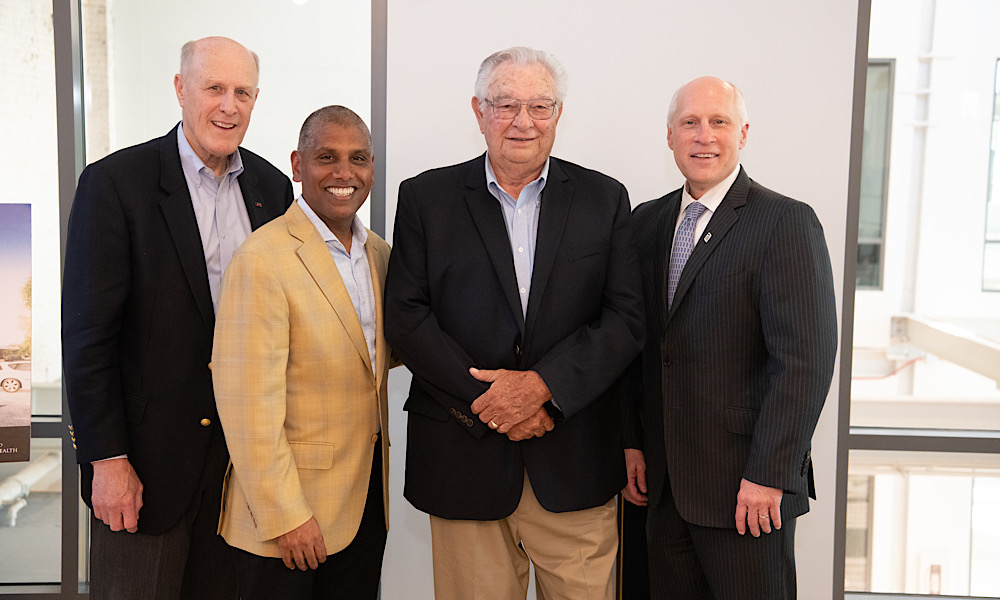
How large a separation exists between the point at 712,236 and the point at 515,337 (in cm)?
64

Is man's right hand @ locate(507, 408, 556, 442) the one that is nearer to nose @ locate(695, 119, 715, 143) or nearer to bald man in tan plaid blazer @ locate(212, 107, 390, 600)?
bald man in tan plaid blazer @ locate(212, 107, 390, 600)

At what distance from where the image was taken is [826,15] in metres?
2.73

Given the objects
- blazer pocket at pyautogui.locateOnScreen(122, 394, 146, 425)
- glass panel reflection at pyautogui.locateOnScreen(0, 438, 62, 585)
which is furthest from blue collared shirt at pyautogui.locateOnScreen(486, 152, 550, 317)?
glass panel reflection at pyautogui.locateOnScreen(0, 438, 62, 585)

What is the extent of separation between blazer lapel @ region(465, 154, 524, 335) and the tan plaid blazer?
39cm

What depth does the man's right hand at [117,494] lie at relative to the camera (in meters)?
1.86

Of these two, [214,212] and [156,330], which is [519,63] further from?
[156,330]

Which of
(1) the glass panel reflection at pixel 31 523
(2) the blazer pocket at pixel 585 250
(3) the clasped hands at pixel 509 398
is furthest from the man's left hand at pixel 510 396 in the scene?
(1) the glass panel reflection at pixel 31 523

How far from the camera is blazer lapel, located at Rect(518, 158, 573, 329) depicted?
193 centimetres

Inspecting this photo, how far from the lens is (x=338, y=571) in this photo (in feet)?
6.31

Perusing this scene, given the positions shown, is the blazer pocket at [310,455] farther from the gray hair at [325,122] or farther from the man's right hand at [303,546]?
the gray hair at [325,122]

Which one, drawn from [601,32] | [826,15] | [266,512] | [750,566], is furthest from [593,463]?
[826,15]

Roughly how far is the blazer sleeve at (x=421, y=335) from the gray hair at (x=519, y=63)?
45 cm

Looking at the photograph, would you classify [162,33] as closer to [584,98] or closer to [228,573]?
[584,98]

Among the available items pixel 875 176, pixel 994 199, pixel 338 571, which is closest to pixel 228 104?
pixel 338 571
